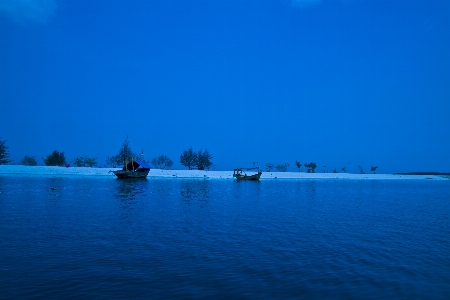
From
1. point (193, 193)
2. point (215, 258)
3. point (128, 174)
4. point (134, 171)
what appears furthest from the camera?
point (134, 171)

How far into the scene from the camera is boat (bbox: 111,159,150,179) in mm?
69744

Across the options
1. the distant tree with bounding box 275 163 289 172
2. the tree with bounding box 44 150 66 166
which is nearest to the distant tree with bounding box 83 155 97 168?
the tree with bounding box 44 150 66 166

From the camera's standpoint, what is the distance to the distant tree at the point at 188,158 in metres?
128

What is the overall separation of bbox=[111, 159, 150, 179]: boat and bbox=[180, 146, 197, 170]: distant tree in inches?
1891

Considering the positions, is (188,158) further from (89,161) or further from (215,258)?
(215,258)

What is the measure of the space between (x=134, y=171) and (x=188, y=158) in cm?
5404

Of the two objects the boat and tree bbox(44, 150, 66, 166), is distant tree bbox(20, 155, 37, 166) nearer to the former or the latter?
tree bbox(44, 150, 66, 166)

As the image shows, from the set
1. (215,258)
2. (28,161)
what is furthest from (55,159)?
(215,258)

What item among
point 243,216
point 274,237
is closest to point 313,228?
point 274,237

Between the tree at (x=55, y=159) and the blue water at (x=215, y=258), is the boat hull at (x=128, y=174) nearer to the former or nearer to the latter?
the tree at (x=55, y=159)

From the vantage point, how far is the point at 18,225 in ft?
46.3

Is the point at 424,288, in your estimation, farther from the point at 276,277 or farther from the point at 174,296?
the point at 174,296

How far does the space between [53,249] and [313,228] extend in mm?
11540

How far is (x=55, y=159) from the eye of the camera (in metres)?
98.9
